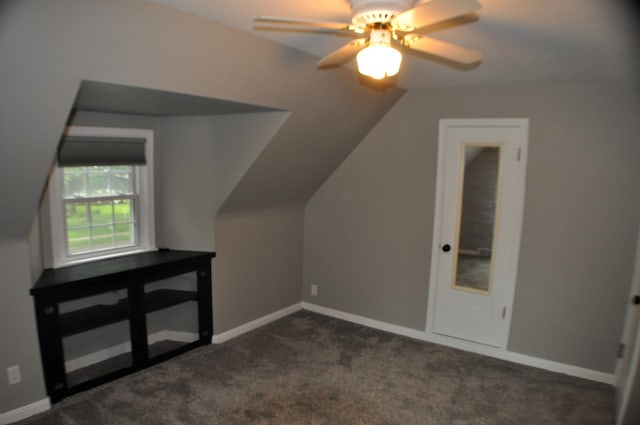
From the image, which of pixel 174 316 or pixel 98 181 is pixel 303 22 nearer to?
pixel 98 181

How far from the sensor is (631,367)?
2363mm

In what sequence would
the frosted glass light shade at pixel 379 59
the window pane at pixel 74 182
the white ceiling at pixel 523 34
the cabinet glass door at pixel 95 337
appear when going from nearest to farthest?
the frosted glass light shade at pixel 379 59 < the white ceiling at pixel 523 34 < the cabinet glass door at pixel 95 337 < the window pane at pixel 74 182

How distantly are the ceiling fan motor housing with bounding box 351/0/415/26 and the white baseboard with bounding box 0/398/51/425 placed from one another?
3081mm

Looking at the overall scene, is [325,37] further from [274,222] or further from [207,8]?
[274,222]

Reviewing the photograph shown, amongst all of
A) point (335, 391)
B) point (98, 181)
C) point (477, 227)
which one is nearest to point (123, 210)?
point (98, 181)

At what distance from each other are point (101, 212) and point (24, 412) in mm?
1562

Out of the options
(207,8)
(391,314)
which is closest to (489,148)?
(391,314)

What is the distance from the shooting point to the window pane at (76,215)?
3143 mm

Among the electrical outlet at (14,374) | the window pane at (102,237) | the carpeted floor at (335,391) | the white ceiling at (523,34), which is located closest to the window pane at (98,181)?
the window pane at (102,237)

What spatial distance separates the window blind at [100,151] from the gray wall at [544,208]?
78.8 inches

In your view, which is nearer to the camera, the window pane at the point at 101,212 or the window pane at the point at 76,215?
the window pane at the point at 76,215

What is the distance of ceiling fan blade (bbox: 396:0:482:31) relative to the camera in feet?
4.46

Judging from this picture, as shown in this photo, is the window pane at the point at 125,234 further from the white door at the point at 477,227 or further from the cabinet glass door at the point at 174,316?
the white door at the point at 477,227

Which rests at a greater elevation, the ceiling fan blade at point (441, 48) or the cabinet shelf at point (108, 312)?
the ceiling fan blade at point (441, 48)
